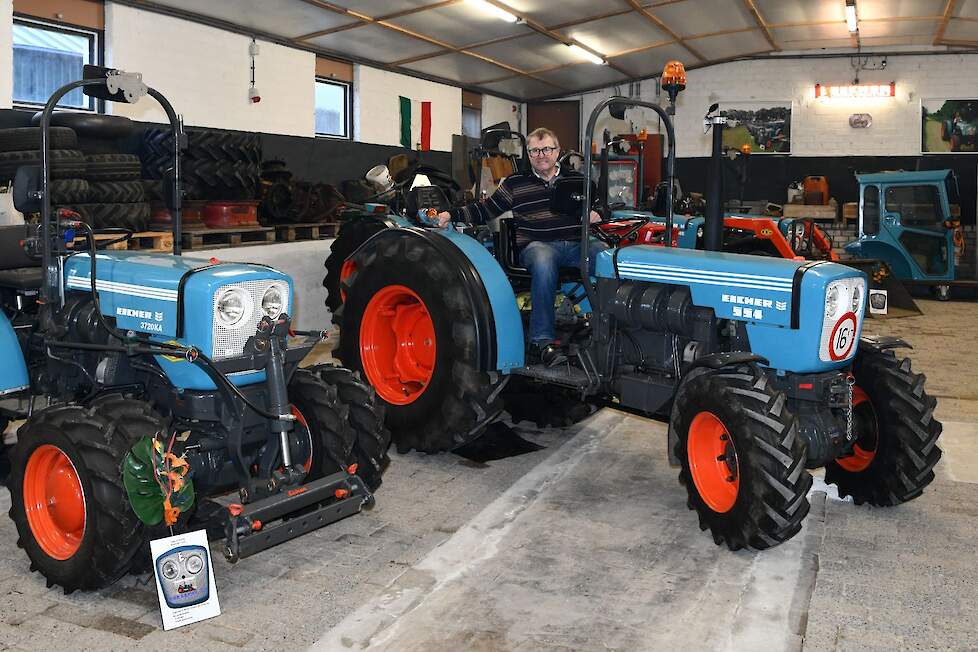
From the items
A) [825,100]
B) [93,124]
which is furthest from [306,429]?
Answer: [825,100]

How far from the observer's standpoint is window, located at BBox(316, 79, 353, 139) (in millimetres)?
11961

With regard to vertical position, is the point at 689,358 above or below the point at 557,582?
above

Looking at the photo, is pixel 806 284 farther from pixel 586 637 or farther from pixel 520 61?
pixel 520 61

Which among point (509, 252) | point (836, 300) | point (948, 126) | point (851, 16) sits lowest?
point (836, 300)

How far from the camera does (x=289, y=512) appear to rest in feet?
11.2

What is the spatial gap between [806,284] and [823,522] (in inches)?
43.7

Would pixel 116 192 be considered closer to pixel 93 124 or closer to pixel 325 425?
pixel 93 124

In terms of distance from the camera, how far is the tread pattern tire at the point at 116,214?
679cm

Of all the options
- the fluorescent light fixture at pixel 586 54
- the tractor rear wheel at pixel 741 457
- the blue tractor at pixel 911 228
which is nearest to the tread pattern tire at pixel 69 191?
the tractor rear wheel at pixel 741 457

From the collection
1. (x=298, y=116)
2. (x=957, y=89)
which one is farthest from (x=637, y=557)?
(x=957, y=89)

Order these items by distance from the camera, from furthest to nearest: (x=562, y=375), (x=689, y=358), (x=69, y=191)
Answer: (x=69, y=191) < (x=562, y=375) < (x=689, y=358)

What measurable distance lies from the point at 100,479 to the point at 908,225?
1196cm

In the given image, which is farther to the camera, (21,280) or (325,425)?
(21,280)

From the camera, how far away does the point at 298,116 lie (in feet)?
36.6
